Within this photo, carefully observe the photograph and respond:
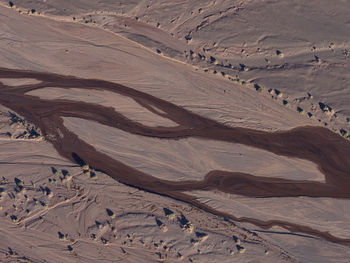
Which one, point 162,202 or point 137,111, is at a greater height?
point 137,111

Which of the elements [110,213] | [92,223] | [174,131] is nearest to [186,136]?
[174,131]

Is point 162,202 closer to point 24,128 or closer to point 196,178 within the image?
point 196,178

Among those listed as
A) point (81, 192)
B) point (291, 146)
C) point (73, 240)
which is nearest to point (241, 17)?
point (291, 146)

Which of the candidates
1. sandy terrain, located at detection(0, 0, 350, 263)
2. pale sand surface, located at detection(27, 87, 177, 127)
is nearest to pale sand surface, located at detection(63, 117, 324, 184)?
sandy terrain, located at detection(0, 0, 350, 263)

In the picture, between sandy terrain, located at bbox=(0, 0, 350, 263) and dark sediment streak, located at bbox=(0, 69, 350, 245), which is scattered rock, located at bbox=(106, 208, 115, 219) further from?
dark sediment streak, located at bbox=(0, 69, 350, 245)

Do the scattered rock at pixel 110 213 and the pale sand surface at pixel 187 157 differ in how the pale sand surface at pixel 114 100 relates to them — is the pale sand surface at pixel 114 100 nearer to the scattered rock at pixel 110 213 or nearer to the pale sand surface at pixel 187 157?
the pale sand surface at pixel 187 157

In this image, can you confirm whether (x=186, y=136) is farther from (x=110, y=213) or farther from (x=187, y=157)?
(x=110, y=213)

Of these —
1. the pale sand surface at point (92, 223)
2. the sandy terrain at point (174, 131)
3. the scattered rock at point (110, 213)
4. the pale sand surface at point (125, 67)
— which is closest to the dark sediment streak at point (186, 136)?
the sandy terrain at point (174, 131)
